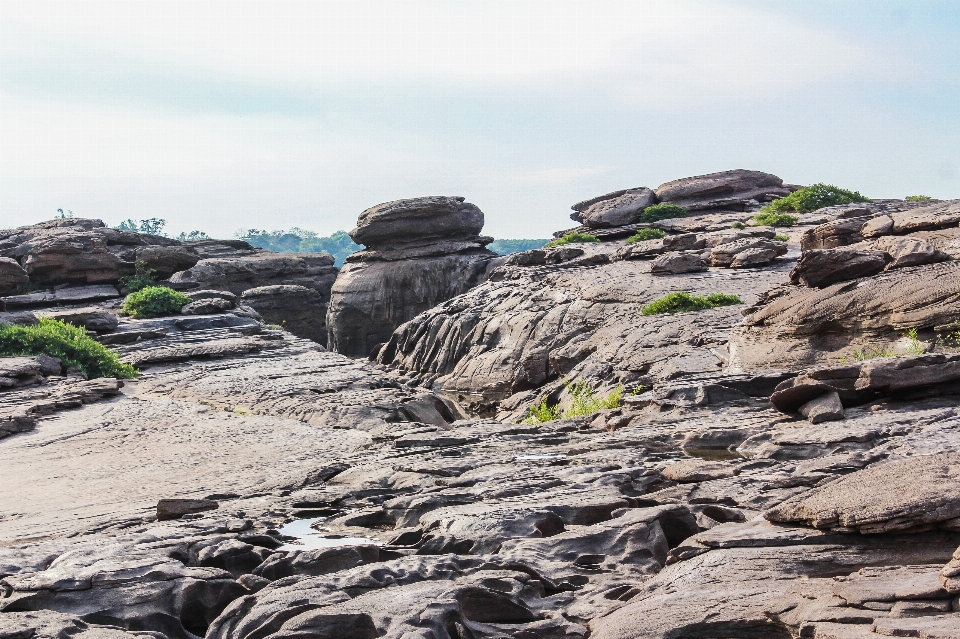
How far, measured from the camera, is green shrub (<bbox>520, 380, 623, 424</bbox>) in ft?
57.2

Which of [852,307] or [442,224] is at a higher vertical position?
[442,224]

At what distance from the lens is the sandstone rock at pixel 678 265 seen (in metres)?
26.1

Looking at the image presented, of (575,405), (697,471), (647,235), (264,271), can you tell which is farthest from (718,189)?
(697,471)

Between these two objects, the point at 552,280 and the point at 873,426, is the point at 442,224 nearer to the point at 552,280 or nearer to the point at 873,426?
the point at 552,280

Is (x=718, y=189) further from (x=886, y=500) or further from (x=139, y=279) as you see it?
(x=886, y=500)

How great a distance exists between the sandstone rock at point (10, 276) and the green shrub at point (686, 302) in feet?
86.9

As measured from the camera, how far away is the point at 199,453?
13062mm

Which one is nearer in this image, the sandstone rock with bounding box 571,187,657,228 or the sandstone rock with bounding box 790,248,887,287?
the sandstone rock with bounding box 790,248,887,287

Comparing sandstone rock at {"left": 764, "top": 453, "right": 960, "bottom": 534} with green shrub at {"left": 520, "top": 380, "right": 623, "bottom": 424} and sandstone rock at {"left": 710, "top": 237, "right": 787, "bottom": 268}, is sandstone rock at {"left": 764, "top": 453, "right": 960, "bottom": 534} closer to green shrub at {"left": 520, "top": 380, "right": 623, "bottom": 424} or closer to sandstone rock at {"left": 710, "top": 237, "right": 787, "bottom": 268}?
green shrub at {"left": 520, "top": 380, "right": 623, "bottom": 424}

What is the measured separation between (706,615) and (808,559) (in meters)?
1.01

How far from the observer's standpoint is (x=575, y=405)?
18.9m

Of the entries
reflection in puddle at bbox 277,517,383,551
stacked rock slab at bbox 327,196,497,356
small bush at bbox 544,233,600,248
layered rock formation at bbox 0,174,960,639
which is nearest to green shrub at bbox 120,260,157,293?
stacked rock slab at bbox 327,196,497,356

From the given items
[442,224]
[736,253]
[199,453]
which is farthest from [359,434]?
[442,224]

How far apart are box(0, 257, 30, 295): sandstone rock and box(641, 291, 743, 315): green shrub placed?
86.9 feet
